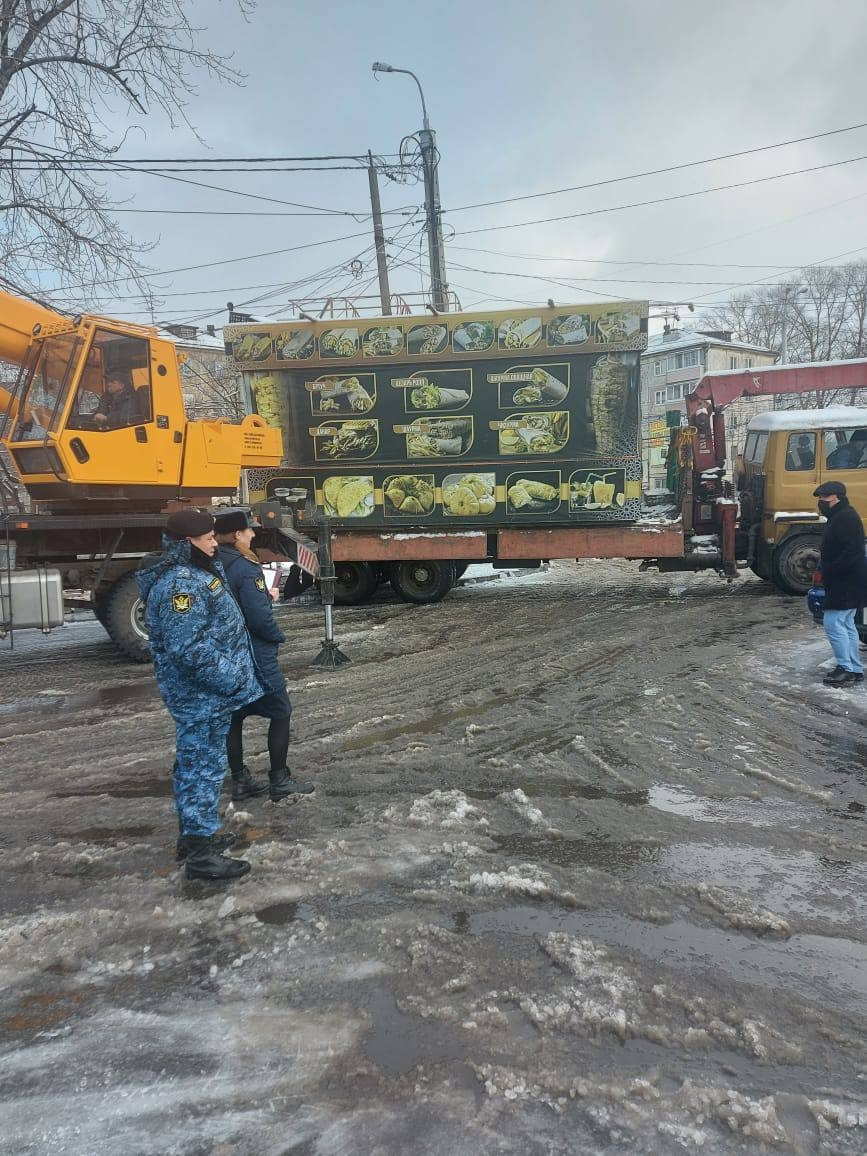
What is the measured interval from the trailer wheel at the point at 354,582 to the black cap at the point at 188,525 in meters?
8.83

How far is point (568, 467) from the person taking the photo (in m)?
11.8

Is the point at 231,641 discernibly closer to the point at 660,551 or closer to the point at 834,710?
the point at 834,710

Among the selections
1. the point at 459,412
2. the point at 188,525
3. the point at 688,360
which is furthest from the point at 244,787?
the point at 688,360

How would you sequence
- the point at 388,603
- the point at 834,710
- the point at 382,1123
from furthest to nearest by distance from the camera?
the point at 388,603, the point at 834,710, the point at 382,1123

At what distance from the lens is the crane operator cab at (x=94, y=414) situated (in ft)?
27.0

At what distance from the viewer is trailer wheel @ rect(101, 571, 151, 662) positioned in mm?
8633

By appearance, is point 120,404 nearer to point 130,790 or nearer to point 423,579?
point 130,790

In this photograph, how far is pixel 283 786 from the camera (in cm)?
449

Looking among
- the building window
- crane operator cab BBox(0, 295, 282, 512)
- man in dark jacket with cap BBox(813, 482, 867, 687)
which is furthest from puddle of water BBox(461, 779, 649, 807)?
the building window

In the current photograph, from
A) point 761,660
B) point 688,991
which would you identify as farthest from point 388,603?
point 688,991

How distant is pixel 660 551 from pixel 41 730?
353 inches

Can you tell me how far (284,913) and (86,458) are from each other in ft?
21.5

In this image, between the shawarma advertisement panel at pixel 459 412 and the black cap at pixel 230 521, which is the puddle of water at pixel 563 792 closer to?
the black cap at pixel 230 521

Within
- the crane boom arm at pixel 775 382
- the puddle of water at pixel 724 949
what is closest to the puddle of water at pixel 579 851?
the puddle of water at pixel 724 949
